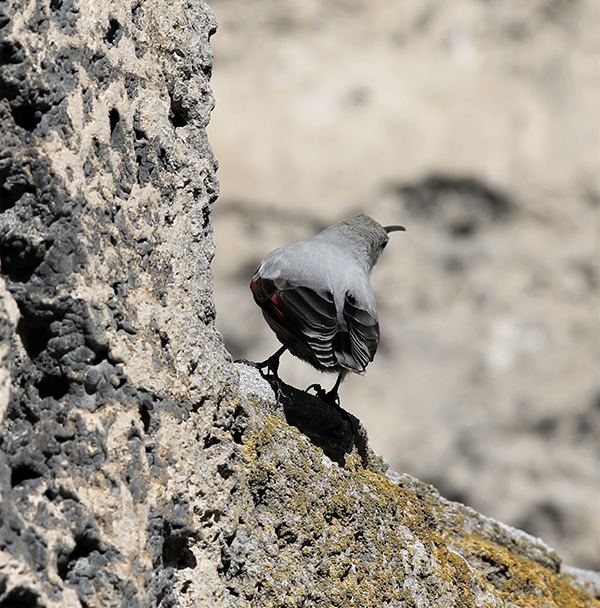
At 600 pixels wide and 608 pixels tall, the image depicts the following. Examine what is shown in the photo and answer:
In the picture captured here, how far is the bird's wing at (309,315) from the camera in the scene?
11.5ft

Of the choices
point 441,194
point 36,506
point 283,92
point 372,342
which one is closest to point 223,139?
point 283,92

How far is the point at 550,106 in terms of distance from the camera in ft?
31.1

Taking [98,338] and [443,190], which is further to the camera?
[443,190]

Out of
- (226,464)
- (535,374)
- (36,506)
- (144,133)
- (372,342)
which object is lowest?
(36,506)

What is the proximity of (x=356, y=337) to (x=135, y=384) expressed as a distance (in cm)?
155

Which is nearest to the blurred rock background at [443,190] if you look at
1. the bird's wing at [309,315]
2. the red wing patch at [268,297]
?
the red wing patch at [268,297]

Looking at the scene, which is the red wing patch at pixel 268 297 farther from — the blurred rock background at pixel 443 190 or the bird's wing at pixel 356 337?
the blurred rock background at pixel 443 190

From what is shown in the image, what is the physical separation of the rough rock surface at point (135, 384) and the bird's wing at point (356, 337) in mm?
732

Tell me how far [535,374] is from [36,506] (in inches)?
302

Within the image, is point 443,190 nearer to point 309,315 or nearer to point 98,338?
point 309,315

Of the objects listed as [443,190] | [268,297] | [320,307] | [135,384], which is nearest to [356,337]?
[320,307]

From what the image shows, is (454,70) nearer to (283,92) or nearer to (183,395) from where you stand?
(283,92)

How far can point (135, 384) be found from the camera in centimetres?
217

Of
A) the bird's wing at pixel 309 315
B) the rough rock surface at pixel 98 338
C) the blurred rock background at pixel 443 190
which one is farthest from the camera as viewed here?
the blurred rock background at pixel 443 190
